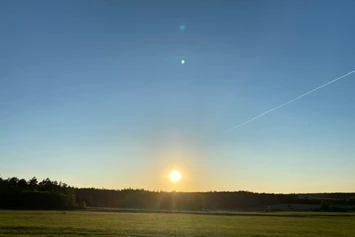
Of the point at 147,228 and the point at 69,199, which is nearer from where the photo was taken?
the point at 147,228

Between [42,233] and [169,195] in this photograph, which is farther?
[169,195]

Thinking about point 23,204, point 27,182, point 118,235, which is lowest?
point 118,235

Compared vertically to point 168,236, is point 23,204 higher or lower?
higher

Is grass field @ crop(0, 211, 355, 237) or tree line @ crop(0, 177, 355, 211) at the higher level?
tree line @ crop(0, 177, 355, 211)

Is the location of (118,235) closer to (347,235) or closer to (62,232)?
(62,232)

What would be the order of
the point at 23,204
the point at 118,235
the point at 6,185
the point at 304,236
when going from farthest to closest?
the point at 6,185, the point at 23,204, the point at 304,236, the point at 118,235

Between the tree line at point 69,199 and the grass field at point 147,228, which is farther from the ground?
the tree line at point 69,199

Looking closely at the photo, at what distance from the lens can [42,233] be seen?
4062 centimetres

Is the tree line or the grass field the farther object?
the tree line

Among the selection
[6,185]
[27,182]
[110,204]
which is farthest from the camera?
[110,204]

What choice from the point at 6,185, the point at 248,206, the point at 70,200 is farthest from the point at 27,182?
the point at 248,206

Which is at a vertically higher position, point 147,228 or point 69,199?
point 69,199

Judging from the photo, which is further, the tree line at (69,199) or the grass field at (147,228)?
the tree line at (69,199)

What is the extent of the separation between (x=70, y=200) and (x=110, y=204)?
53586mm
